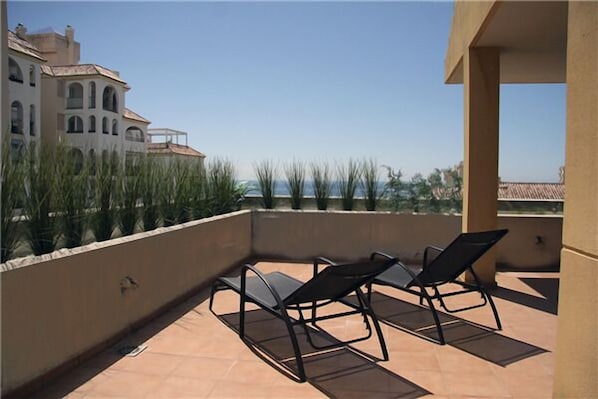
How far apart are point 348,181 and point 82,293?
190 inches

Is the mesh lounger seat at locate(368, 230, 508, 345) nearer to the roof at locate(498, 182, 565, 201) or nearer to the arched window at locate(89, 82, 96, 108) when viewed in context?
the roof at locate(498, 182, 565, 201)

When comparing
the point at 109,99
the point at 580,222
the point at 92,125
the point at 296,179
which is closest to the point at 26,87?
the point at 92,125

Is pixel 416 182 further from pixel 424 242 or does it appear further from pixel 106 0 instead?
pixel 106 0

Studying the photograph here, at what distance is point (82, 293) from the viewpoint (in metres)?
3.00

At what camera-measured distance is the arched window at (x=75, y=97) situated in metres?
32.0

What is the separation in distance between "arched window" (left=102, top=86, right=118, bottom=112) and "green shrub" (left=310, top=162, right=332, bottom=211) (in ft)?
102

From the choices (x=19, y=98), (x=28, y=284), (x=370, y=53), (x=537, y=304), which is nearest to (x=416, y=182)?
(x=537, y=304)

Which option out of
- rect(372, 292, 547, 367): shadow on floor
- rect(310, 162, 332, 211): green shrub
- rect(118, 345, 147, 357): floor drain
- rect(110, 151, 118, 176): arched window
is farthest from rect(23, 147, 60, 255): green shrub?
rect(310, 162, 332, 211): green shrub

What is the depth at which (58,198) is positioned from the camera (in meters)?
3.21

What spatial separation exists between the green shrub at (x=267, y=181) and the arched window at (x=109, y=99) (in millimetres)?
30598

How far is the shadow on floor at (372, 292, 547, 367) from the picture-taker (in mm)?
3354

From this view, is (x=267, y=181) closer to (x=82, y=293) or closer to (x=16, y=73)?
(x=82, y=293)

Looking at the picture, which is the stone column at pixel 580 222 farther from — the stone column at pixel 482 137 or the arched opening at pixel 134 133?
the arched opening at pixel 134 133

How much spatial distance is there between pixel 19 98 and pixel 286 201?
18.1 meters
